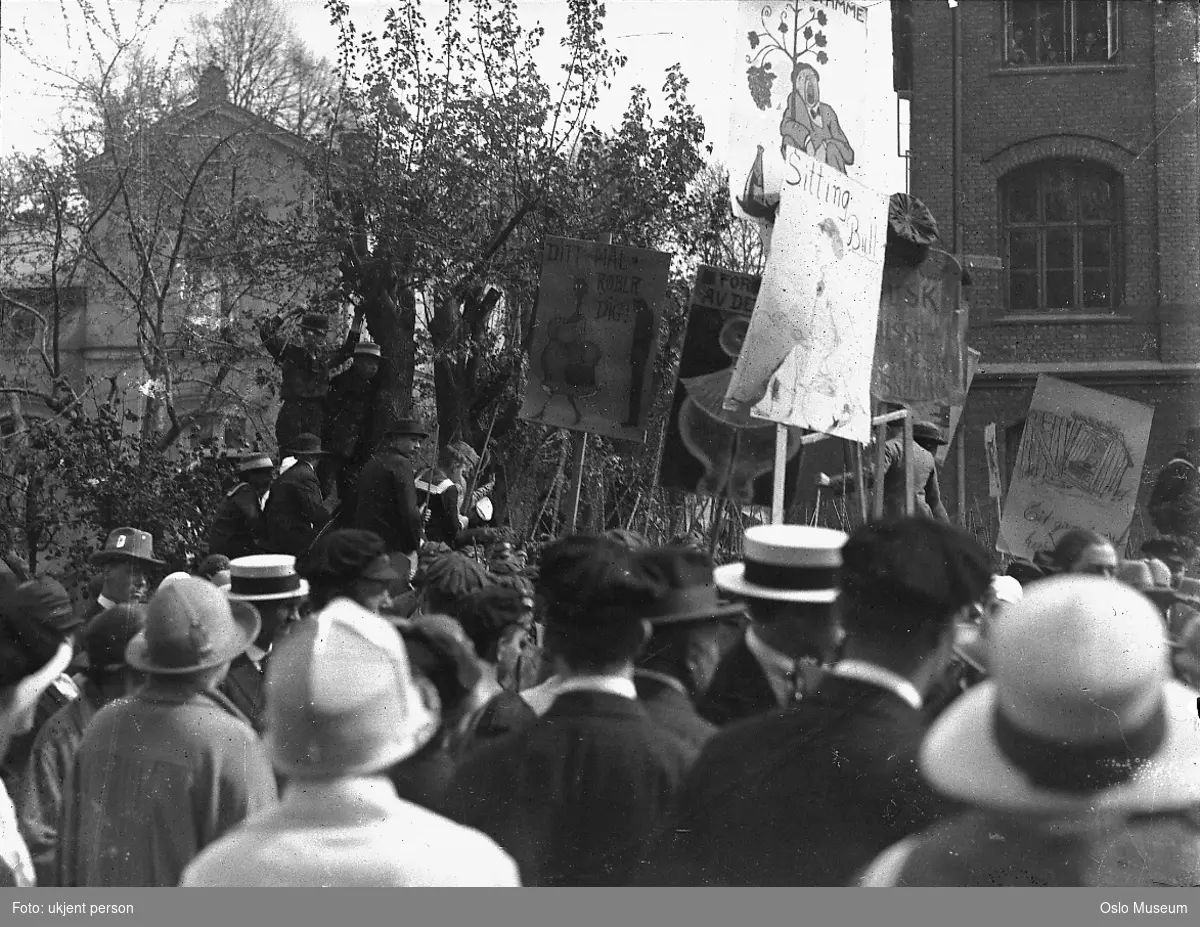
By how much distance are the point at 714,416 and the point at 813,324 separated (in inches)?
19.6

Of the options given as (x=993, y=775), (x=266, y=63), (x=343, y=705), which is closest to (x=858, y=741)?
(x=993, y=775)

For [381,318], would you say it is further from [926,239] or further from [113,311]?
[113,311]

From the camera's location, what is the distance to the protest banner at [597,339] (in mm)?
A: 4703

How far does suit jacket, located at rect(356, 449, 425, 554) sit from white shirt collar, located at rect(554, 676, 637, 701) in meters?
2.14

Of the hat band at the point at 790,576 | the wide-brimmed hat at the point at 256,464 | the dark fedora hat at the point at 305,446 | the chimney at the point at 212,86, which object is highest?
the chimney at the point at 212,86

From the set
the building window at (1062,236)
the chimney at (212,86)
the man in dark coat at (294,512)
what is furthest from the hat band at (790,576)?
the chimney at (212,86)

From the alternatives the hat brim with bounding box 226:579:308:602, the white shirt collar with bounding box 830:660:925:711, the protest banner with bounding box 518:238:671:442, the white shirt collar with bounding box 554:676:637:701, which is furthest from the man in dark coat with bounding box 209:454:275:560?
the white shirt collar with bounding box 830:660:925:711

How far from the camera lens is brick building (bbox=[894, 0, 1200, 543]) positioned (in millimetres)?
4391

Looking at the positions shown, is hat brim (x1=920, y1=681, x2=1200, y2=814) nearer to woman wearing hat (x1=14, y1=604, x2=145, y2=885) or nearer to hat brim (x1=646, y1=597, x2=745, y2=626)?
hat brim (x1=646, y1=597, x2=745, y2=626)

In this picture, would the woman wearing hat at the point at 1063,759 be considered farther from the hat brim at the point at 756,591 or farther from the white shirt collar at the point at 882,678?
the hat brim at the point at 756,591

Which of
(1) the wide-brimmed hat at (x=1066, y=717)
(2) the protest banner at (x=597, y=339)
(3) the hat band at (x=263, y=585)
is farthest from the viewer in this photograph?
(2) the protest banner at (x=597, y=339)

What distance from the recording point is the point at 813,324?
4.27m

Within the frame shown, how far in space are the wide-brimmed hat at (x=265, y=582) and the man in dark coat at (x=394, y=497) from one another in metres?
0.80
